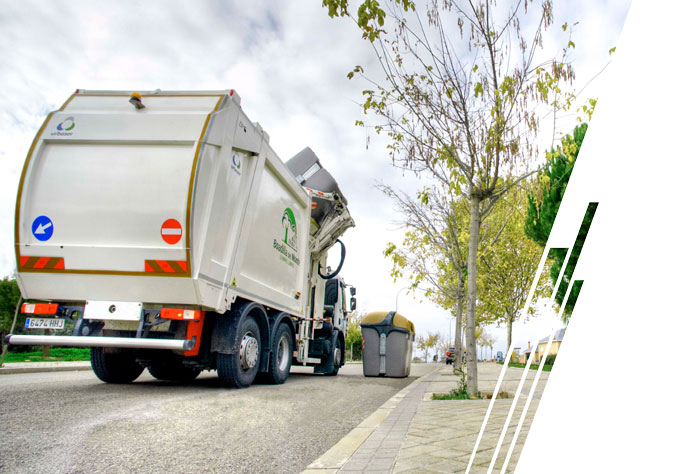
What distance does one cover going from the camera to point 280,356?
8.17m

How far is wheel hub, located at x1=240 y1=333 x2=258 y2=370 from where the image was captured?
21.4ft

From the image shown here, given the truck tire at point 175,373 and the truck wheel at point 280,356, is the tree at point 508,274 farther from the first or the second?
the truck tire at point 175,373

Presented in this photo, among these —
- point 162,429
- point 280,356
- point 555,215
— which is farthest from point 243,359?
point 555,215

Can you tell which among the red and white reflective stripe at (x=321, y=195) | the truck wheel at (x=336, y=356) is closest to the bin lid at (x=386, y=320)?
the truck wheel at (x=336, y=356)

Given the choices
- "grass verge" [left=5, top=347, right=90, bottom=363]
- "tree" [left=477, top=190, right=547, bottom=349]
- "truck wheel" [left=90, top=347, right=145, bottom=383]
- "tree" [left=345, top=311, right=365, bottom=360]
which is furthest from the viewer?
"tree" [left=345, top=311, right=365, bottom=360]

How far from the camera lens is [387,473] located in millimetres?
2828

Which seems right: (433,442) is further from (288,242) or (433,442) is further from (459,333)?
(459,333)

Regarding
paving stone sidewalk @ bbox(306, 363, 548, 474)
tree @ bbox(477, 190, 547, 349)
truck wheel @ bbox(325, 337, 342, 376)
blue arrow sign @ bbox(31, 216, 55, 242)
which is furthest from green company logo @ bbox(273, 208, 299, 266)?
tree @ bbox(477, 190, 547, 349)

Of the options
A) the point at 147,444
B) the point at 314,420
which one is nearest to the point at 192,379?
the point at 314,420

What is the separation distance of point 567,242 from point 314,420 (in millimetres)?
3995

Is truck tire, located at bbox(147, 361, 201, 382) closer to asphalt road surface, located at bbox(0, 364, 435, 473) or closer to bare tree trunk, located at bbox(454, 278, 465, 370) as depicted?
asphalt road surface, located at bbox(0, 364, 435, 473)

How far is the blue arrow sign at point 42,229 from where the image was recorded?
17.9 feet

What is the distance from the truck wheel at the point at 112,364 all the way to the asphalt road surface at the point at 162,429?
0.45m

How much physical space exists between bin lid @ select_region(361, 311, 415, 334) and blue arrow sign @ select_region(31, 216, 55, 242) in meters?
8.76
